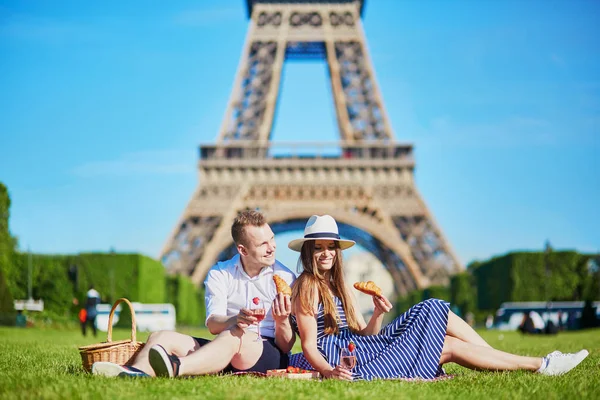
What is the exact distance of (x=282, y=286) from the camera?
498 centimetres

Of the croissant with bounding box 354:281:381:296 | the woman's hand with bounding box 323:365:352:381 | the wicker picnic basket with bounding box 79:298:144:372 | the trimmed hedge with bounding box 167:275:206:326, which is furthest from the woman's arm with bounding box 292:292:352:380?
the trimmed hedge with bounding box 167:275:206:326

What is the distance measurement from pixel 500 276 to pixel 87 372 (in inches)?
1069

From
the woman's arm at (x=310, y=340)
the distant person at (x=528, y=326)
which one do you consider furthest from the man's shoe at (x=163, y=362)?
the distant person at (x=528, y=326)

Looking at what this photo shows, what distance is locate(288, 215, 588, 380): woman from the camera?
524 cm

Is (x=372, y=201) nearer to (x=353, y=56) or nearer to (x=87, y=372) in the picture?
(x=353, y=56)

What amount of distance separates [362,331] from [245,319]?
104 cm

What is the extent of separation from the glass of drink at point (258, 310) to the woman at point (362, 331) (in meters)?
0.26

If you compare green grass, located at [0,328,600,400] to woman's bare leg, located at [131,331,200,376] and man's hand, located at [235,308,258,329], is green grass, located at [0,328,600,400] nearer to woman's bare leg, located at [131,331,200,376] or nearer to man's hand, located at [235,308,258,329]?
woman's bare leg, located at [131,331,200,376]

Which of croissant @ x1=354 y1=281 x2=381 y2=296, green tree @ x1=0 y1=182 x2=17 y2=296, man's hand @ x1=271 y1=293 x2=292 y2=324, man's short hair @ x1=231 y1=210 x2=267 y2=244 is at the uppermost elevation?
green tree @ x1=0 y1=182 x2=17 y2=296

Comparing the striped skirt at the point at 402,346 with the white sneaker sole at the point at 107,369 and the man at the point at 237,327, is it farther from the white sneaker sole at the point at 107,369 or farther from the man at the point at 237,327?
the white sneaker sole at the point at 107,369

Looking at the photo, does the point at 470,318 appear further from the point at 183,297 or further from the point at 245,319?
the point at 245,319

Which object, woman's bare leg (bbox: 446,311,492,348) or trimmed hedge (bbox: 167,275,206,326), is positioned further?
trimmed hedge (bbox: 167,275,206,326)

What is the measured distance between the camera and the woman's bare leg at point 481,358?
17.9ft

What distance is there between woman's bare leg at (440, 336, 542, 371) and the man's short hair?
155 cm
